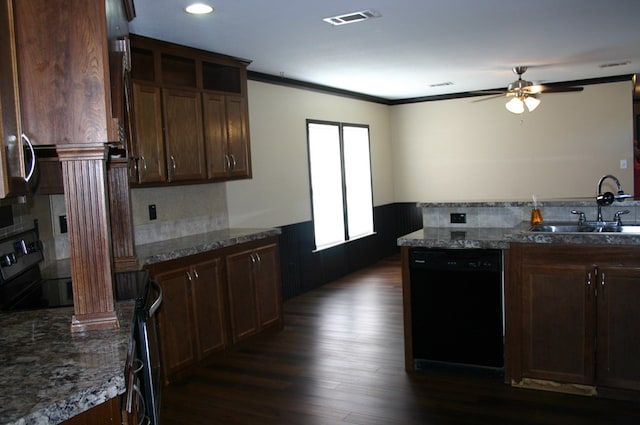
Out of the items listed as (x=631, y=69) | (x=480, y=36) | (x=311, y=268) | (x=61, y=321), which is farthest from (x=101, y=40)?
(x=631, y=69)

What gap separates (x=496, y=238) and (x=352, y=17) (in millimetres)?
1701

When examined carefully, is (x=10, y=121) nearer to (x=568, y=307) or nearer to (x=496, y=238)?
(x=496, y=238)

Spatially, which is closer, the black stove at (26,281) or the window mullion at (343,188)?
the black stove at (26,281)

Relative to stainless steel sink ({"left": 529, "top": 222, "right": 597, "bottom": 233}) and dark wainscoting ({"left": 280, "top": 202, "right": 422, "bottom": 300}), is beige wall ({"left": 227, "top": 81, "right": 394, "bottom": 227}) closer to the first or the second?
dark wainscoting ({"left": 280, "top": 202, "right": 422, "bottom": 300})

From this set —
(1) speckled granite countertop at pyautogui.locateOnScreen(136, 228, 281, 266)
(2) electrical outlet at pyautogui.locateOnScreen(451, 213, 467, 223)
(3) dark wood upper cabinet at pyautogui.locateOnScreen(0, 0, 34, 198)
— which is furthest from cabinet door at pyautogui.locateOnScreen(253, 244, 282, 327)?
(3) dark wood upper cabinet at pyautogui.locateOnScreen(0, 0, 34, 198)

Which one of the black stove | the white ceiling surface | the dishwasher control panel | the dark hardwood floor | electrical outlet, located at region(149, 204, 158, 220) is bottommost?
the dark hardwood floor

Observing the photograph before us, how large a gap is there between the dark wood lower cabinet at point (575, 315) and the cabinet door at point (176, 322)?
2.08 metres

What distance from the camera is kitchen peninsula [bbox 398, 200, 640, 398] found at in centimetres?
298

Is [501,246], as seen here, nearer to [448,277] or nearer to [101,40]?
[448,277]

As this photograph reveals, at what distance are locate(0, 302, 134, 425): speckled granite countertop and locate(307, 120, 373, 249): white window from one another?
4487mm

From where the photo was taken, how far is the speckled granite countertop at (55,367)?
4.21 feet

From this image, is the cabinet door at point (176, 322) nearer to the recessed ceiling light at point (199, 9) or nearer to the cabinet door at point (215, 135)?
the cabinet door at point (215, 135)

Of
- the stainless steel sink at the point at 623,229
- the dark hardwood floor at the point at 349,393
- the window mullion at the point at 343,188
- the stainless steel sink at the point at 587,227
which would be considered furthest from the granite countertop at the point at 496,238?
the window mullion at the point at 343,188

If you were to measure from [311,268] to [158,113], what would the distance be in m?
2.89
